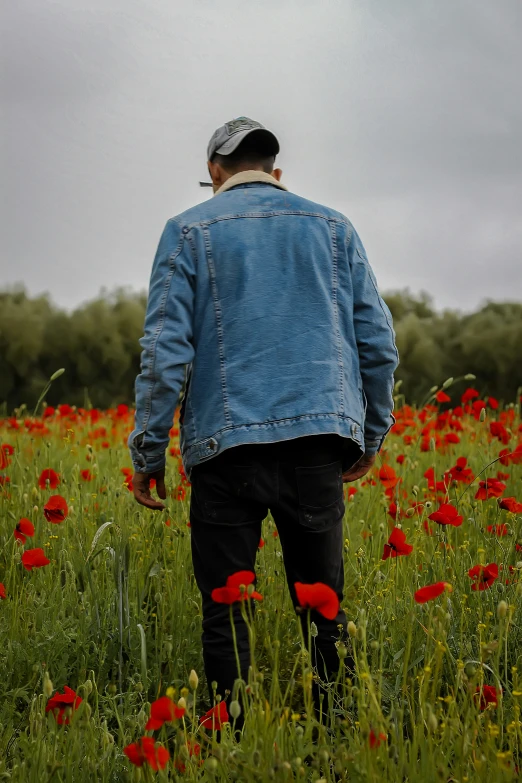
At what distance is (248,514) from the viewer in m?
2.24

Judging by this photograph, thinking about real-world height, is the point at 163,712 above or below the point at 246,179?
below

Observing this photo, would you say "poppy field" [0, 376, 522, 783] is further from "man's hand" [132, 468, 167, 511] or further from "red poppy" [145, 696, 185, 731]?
"man's hand" [132, 468, 167, 511]

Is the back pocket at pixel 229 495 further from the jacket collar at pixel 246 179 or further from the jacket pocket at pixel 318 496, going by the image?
the jacket collar at pixel 246 179

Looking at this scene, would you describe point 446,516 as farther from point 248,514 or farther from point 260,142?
point 260,142

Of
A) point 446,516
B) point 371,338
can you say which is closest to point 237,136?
point 371,338

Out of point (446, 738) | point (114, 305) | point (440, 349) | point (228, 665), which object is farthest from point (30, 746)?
point (114, 305)

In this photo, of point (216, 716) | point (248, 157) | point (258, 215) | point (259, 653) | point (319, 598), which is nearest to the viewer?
point (319, 598)

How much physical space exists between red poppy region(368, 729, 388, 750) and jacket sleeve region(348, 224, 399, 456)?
1095 millimetres

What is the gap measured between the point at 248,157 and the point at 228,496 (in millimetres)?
991

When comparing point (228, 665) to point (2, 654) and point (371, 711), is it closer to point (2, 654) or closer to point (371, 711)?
point (371, 711)

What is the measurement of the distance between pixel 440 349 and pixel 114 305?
4.34 m

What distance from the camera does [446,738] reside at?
192 cm

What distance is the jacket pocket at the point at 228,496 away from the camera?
2.21 m

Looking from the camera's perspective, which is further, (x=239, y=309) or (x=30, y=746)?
(x=239, y=309)
